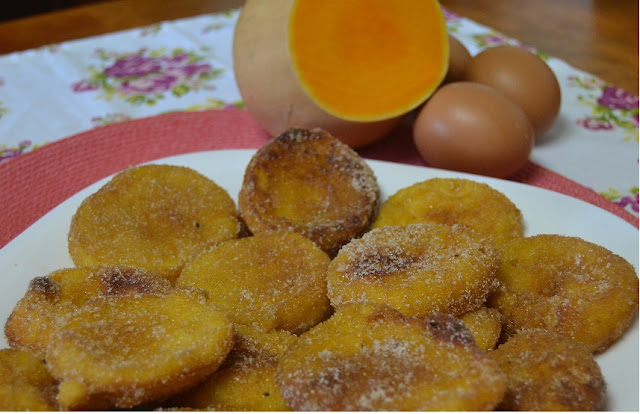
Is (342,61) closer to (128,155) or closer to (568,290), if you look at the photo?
(128,155)

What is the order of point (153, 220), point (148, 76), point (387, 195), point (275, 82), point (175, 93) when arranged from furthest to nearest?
point (148, 76) → point (175, 93) → point (275, 82) → point (387, 195) → point (153, 220)

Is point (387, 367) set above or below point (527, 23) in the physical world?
above

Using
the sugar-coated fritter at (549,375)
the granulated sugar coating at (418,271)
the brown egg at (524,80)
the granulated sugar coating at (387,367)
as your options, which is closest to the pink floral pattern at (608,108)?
the brown egg at (524,80)

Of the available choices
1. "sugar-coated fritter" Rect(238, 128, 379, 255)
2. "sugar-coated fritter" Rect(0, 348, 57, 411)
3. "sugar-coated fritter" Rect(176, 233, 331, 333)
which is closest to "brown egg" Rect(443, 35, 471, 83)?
"sugar-coated fritter" Rect(238, 128, 379, 255)

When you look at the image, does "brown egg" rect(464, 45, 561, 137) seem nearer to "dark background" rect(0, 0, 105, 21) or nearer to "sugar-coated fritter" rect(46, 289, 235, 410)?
"sugar-coated fritter" rect(46, 289, 235, 410)

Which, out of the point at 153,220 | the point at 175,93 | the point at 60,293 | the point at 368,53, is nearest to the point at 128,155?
the point at 175,93

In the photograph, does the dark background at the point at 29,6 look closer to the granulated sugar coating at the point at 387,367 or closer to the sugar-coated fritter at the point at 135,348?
the sugar-coated fritter at the point at 135,348

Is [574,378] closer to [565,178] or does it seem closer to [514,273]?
[514,273]
